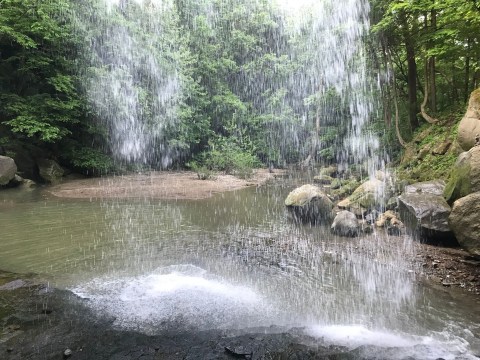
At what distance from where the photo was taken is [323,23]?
26891mm

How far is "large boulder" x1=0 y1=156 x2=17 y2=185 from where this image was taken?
14.1 meters

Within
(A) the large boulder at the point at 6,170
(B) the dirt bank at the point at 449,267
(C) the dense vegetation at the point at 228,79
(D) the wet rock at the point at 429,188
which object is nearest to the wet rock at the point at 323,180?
(C) the dense vegetation at the point at 228,79

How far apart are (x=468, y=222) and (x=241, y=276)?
4082 mm

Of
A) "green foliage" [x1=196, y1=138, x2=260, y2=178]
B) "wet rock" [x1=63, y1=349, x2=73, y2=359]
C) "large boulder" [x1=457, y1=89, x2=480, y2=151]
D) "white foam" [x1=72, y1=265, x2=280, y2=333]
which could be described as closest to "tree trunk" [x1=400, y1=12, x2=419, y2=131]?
"large boulder" [x1=457, y1=89, x2=480, y2=151]

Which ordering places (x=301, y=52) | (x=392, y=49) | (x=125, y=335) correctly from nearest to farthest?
(x=125, y=335) → (x=392, y=49) → (x=301, y=52)

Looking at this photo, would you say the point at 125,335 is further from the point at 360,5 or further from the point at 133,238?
the point at 360,5

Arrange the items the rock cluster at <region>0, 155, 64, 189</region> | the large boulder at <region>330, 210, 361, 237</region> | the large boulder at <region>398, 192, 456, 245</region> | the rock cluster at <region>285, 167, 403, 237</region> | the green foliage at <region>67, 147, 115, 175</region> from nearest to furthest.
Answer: the large boulder at <region>398, 192, 456, 245</region>
the large boulder at <region>330, 210, 361, 237</region>
the rock cluster at <region>285, 167, 403, 237</region>
the rock cluster at <region>0, 155, 64, 189</region>
the green foliage at <region>67, 147, 115, 175</region>

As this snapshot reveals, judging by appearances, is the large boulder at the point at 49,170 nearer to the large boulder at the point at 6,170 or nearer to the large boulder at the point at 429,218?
the large boulder at the point at 6,170

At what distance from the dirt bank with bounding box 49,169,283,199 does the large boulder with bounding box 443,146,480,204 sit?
967 cm

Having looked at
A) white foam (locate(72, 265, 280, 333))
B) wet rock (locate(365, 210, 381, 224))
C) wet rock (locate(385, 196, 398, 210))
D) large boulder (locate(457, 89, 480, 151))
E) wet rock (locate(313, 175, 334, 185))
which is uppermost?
large boulder (locate(457, 89, 480, 151))

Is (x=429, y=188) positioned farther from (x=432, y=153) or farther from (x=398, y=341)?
(x=398, y=341)

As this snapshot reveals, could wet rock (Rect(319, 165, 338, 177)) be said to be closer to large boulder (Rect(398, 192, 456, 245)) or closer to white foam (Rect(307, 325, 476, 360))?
large boulder (Rect(398, 192, 456, 245))

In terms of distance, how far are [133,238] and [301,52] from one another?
2660 cm

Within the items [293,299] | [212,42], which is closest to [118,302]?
[293,299]
